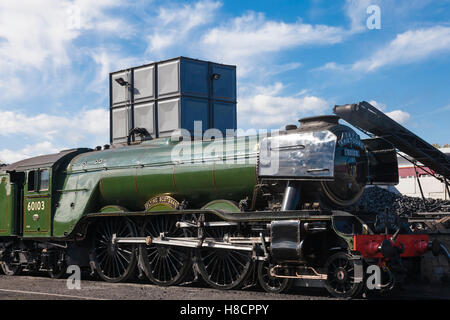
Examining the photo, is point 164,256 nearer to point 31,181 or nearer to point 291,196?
point 291,196

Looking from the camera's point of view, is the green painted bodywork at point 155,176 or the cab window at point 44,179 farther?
the cab window at point 44,179

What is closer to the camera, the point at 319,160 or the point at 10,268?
the point at 319,160

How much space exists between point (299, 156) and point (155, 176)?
363 cm

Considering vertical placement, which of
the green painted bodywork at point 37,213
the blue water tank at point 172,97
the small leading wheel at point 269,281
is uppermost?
the blue water tank at point 172,97

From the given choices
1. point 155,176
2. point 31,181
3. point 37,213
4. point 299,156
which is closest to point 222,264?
point 155,176

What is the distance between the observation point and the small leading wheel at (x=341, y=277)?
916cm

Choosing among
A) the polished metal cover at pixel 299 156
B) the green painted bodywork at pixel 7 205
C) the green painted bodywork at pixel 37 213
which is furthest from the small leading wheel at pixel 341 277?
the green painted bodywork at pixel 7 205

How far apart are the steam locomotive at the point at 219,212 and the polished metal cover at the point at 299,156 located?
0.06 feet

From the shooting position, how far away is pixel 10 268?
51.0ft

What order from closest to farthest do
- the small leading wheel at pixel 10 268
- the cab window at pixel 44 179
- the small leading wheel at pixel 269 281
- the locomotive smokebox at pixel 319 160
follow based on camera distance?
the locomotive smokebox at pixel 319 160, the small leading wheel at pixel 269 281, the cab window at pixel 44 179, the small leading wheel at pixel 10 268

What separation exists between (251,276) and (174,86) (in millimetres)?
7088

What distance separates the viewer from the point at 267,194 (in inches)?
415

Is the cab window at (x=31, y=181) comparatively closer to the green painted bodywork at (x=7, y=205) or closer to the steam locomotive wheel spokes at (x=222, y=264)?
the green painted bodywork at (x=7, y=205)

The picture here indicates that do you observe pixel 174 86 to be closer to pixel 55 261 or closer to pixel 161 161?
pixel 161 161
